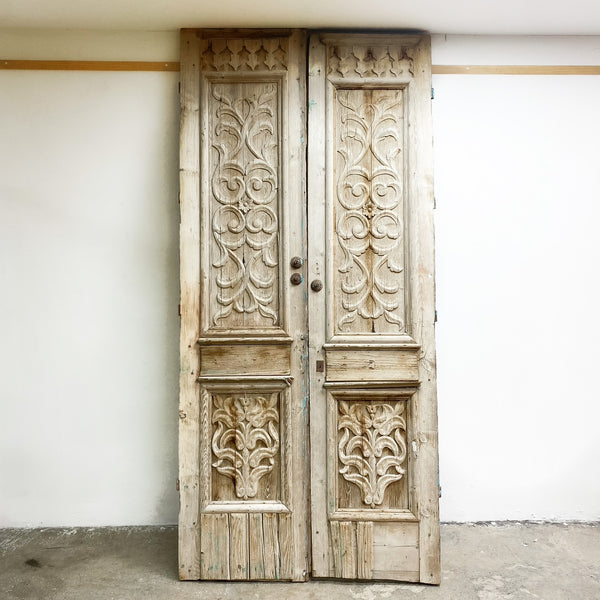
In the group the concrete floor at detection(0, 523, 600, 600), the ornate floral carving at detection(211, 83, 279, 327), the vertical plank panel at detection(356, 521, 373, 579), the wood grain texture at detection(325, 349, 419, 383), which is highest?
the ornate floral carving at detection(211, 83, 279, 327)

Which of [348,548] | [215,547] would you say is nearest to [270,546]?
[215,547]

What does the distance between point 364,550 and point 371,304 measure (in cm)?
109

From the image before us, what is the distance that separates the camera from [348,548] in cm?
211

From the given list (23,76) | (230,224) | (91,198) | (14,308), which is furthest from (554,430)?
(23,76)

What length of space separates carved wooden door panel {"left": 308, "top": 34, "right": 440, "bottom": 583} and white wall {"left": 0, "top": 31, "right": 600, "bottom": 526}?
14.7 inches

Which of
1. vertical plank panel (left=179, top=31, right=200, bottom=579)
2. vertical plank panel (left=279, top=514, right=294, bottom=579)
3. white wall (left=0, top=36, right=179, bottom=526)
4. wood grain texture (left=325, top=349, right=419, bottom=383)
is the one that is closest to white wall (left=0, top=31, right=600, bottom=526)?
white wall (left=0, top=36, right=179, bottom=526)

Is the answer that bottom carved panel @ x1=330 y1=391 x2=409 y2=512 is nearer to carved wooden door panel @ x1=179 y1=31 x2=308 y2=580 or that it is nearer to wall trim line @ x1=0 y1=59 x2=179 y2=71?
carved wooden door panel @ x1=179 y1=31 x2=308 y2=580

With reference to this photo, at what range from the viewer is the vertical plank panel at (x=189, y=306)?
6.98 ft

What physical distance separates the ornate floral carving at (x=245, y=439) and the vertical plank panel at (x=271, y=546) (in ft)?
0.44

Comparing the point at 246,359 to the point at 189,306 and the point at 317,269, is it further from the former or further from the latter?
the point at 317,269

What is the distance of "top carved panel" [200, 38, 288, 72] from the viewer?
7.21ft

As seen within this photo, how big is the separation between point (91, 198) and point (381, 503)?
2059mm

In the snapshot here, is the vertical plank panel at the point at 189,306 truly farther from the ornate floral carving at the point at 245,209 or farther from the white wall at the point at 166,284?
the white wall at the point at 166,284

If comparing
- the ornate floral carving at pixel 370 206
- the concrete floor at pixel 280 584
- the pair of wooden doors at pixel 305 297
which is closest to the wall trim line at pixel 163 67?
the pair of wooden doors at pixel 305 297
